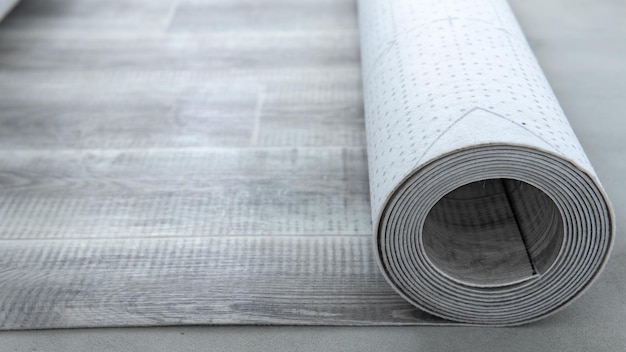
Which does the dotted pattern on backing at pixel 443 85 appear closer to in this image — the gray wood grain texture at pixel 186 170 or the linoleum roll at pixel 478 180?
the linoleum roll at pixel 478 180

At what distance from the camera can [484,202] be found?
1.48m

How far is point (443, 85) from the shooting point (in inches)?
50.6

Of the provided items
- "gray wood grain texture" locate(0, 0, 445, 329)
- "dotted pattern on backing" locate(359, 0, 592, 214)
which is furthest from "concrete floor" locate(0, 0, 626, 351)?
"dotted pattern on backing" locate(359, 0, 592, 214)

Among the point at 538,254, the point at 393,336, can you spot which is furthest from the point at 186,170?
the point at 538,254

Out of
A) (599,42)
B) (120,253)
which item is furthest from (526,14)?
(120,253)

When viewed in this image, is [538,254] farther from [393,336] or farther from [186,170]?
[186,170]

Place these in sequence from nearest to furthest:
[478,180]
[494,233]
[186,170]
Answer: [478,180] < [494,233] < [186,170]

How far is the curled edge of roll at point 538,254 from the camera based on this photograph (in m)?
1.14

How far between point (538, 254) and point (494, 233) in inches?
4.7

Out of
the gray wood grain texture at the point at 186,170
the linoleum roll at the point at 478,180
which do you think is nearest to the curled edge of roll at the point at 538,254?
the linoleum roll at the point at 478,180

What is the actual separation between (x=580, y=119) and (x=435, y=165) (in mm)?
894

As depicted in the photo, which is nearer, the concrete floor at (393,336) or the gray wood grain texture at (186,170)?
the concrete floor at (393,336)

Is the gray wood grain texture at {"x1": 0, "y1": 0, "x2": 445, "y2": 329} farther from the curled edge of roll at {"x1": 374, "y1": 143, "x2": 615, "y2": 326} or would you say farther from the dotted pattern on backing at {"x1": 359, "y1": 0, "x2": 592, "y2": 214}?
the dotted pattern on backing at {"x1": 359, "y1": 0, "x2": 592, "y2": 214}

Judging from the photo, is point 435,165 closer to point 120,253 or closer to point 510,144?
point 510,144
